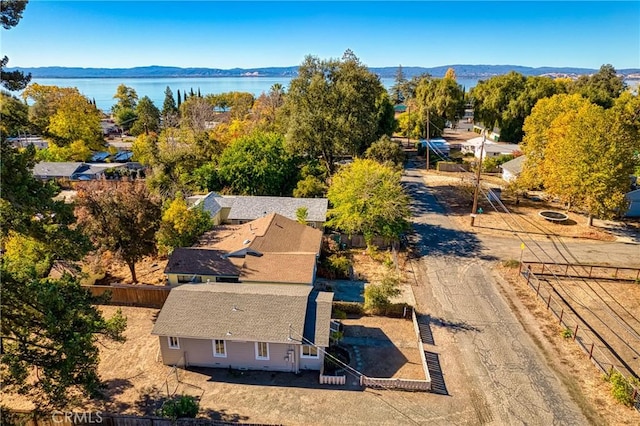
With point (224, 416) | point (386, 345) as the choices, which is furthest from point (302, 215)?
point (224, 416)

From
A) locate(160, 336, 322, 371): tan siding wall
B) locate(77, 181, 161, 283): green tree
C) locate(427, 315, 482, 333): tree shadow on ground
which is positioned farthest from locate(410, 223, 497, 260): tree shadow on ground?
locate(77, 181, 161, 283): green tree

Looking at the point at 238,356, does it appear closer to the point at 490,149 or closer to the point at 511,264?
the point at 511,264

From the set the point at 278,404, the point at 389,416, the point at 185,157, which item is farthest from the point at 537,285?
the point at 185,157

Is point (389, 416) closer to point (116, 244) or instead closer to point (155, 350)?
point (155, 350)

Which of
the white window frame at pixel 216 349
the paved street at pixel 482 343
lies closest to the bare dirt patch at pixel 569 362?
the paved street at pixel 482 343

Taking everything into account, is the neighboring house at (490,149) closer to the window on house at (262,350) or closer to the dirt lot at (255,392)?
the dirt lot at (255,392)
